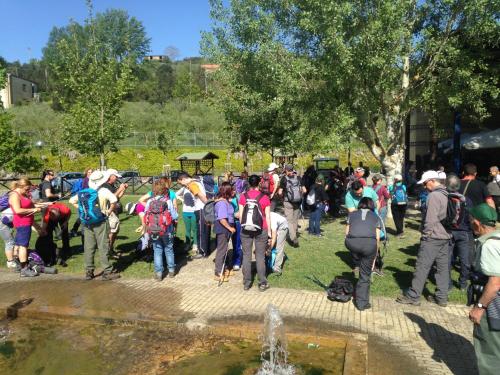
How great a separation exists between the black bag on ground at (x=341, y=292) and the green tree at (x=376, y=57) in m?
5.46

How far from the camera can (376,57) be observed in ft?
33.9

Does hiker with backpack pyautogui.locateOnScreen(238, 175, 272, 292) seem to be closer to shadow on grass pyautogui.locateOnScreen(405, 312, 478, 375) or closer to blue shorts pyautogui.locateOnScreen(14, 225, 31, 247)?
shadow on grass pyautogui.locateOnScreen(405, 312, 478, 375)

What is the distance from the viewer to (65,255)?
9094 millimetres

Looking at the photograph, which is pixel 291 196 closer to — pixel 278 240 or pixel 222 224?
pixel 278 240

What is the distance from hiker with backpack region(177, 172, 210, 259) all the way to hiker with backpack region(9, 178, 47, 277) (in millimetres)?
2679

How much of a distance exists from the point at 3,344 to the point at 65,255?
12.3 feet

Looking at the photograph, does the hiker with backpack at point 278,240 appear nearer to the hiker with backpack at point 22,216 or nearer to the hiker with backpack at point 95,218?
the hiker with backpack at point 95,218

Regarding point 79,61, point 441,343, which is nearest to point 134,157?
point 79,61

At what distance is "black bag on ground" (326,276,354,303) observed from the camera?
20.9 ft

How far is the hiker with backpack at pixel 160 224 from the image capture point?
23.8ft

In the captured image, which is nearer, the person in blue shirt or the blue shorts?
the person in blue shirt

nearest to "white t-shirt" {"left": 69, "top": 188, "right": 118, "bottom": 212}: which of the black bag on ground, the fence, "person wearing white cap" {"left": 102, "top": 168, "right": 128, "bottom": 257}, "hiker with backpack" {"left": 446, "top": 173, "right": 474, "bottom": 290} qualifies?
"person wearing white cap" {"left": 102, "top": 168, "right": 128, "bottom": 257}

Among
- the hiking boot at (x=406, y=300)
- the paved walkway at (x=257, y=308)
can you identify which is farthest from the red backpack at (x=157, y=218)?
the hiking boot at (x=406, y=300)

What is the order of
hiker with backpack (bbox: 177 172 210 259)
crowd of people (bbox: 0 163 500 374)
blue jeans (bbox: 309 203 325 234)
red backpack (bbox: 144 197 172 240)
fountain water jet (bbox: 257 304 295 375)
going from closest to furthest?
1. crowd of people (bbox: 0 163 500 374)
2. fountain water jet (bbox: 257 304 295 375)
3. red backpack (bbox: 144 197 172 240)
4. hiker with backpack (bbox: 177 172 210 259)
5. blue jeans (bbox: 309 203 325 234)
